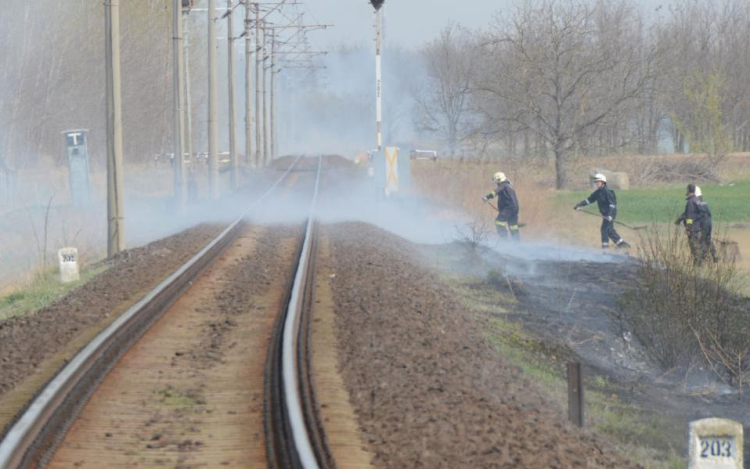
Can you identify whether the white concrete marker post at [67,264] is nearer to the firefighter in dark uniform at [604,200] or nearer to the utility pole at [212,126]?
the firefighter in dark uniform at [604,200]

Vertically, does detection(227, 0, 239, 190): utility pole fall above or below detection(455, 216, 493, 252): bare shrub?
above

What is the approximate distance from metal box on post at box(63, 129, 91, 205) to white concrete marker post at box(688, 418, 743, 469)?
24.1 meters

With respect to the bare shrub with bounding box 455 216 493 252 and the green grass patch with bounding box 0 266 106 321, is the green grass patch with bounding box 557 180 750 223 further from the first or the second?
the green grass patch with bounding box 0 266 106 321

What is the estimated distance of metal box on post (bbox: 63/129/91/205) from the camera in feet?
96.3

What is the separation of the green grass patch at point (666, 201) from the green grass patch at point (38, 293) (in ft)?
59.4

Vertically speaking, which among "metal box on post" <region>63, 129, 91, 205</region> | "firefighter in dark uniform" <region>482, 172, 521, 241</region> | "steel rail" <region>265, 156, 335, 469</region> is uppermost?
"metal box on post" <region>63, 129, 91, 205</region>

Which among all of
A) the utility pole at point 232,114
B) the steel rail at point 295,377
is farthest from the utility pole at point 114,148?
the utility pole at point 232,114

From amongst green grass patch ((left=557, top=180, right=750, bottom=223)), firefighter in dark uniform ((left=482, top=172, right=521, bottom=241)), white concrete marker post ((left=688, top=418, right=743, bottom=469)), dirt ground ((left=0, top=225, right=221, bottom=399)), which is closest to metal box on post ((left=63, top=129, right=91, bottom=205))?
dirt ground ((left=0, top=225, right=221, bottom=399))

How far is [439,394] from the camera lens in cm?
898

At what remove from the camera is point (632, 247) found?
27641 millimetres

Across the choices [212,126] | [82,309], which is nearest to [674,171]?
[212,126]

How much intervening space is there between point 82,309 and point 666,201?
33393 millimetres

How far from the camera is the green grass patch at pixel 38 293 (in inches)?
606

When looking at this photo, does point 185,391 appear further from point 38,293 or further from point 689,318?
point 38,293
